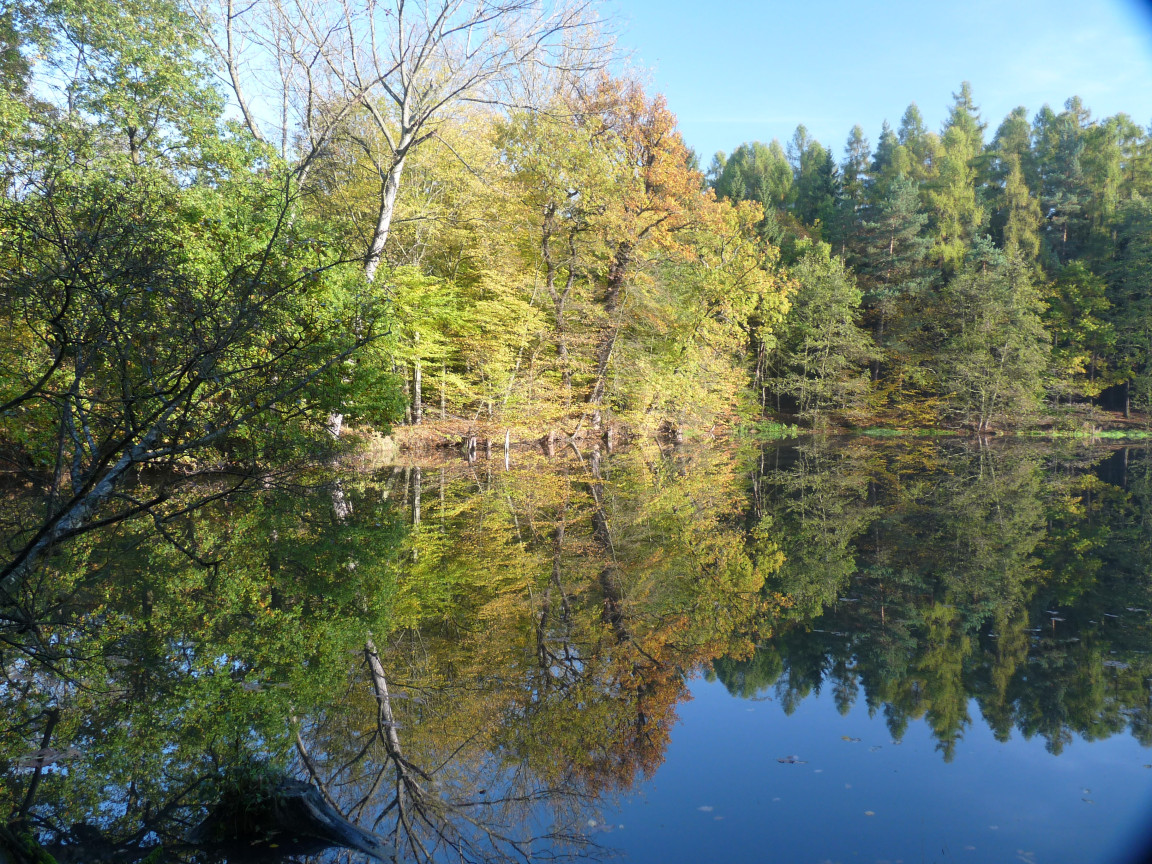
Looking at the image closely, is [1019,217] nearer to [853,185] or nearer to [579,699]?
[853,185]

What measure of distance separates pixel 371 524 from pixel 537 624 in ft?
15.7

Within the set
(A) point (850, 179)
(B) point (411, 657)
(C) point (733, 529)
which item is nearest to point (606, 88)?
(C) point (733, 529)

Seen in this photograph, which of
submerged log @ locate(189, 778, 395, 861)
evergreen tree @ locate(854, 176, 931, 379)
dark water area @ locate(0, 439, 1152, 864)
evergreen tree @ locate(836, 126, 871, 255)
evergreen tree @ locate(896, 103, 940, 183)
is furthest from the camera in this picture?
evergreen tree @ locate(896, 103, 940, 183)

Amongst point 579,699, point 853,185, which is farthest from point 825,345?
point 579,699

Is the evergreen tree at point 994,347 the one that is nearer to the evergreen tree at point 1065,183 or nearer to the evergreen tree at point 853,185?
the evergreen tree at point 1065,183

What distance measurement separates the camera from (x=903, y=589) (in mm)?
6777

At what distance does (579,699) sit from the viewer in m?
4.15

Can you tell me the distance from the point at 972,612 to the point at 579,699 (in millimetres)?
3920

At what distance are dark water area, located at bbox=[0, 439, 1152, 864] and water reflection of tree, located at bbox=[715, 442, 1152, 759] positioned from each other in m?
0.03

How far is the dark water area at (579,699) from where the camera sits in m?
2.96

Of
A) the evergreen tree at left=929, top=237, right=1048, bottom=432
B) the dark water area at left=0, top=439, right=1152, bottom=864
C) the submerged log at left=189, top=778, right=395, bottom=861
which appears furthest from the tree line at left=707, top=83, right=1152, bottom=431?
the submerged log at left=189, top=778, right=395, bottom=861

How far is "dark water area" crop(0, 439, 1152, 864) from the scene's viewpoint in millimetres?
2959

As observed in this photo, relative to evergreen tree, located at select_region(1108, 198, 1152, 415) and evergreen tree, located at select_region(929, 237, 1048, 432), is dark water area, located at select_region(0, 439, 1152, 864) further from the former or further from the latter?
evergreen tree, located at select_region(1108, 198, 1152, 415)

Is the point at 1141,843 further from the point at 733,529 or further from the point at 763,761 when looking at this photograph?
the point at 733,529
